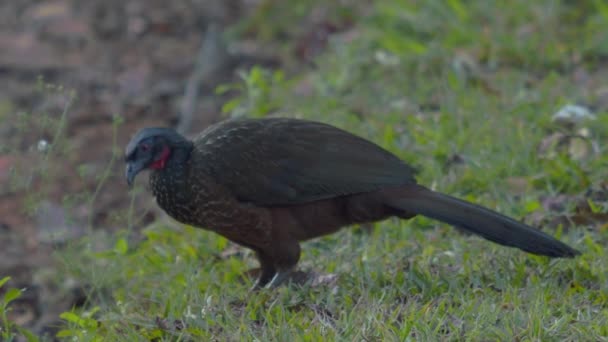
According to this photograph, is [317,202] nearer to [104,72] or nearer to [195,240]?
[195,240]

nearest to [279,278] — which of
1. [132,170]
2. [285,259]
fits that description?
[285,259]

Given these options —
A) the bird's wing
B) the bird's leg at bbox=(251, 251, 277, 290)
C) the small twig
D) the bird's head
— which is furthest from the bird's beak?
the small twig

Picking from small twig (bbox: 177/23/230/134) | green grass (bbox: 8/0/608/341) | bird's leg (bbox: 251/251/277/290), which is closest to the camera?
green grass (bbox: 8/0/608/341)

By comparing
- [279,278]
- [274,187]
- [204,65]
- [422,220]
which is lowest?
[204,65]

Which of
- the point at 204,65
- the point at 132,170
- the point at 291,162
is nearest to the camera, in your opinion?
the point at 132,170

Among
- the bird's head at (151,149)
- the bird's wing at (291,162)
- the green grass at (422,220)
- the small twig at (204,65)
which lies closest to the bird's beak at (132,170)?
the bird's head at (151,149)

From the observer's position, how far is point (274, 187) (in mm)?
4855

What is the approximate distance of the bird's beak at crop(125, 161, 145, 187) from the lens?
4.75 m

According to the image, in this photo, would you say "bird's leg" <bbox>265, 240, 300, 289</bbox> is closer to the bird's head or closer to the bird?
the bird

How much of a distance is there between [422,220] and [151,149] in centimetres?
151

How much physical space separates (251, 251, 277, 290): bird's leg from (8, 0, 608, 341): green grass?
78mm

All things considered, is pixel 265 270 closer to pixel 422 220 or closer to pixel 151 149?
pixel 151 149

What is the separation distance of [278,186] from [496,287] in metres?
1.02

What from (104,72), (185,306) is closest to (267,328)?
(185,306)
